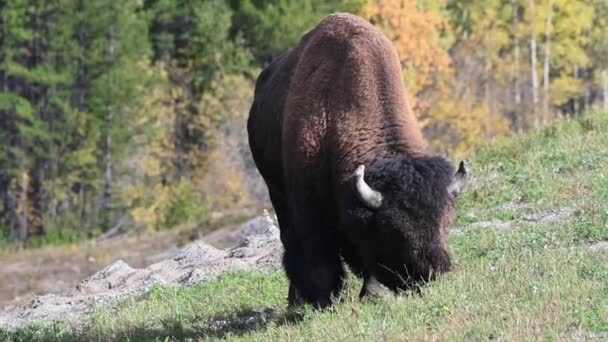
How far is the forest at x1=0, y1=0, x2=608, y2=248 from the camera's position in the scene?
38156 millimetres

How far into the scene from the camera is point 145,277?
545 inches

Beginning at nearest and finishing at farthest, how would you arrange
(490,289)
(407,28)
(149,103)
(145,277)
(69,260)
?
(490,289)
(145,277)
(69,260)
(407,28)
(149,103)

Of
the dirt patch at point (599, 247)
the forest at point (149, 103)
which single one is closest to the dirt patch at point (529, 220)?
the dirt patch at point (599, 247)

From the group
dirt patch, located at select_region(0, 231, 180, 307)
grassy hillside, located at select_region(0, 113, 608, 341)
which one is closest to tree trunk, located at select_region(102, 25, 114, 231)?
dirt patch, located at select_region(0, 231, 180, 307)

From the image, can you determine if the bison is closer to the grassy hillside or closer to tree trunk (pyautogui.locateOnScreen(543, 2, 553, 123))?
the grassy hillside

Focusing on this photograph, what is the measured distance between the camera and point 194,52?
42.6 m

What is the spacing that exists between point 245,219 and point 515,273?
827 inches

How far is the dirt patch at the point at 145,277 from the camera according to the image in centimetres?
1245

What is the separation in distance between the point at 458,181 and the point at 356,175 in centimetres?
77

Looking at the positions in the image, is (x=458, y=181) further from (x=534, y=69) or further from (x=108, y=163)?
(x=534, y=69)

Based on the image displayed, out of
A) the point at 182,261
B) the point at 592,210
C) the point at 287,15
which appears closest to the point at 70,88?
the point at 287,15

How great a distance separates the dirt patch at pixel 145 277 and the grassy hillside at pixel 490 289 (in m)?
0.76

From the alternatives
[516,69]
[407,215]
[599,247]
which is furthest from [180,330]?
[516,69]

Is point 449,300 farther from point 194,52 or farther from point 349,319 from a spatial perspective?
point 194,52
